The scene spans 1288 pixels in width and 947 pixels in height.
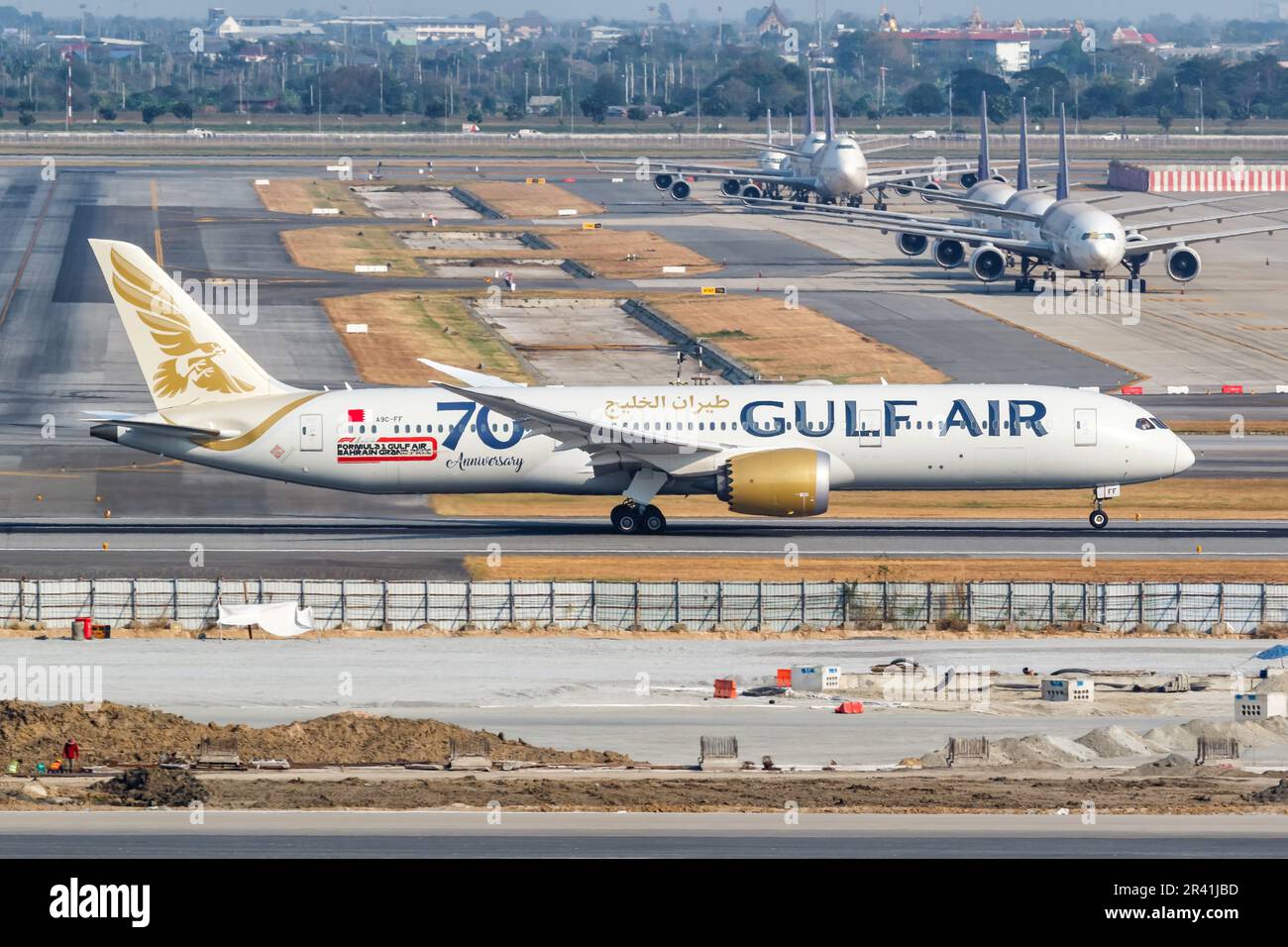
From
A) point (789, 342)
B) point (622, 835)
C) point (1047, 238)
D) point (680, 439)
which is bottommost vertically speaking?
point (622, 835)

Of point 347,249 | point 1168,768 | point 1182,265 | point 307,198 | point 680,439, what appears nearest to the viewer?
point 1168,768

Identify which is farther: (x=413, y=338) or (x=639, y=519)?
(x=413, y=338)

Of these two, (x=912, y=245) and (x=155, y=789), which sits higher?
(x=912, y=245)

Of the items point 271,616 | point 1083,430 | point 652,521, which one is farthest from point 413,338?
point 271,616

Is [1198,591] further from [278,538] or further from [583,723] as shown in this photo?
[278,538]

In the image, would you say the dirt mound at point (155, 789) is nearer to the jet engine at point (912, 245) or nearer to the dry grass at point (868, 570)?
the dry grass at point (868, 570)

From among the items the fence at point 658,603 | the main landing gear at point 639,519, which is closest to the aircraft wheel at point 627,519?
the main landing gear at point 639,519

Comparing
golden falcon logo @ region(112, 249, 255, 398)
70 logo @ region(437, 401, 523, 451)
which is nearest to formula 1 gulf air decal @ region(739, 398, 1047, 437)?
70 logo @ region(437, 401, 523, 451)

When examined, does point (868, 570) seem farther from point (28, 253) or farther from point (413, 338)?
point (28, 253)
